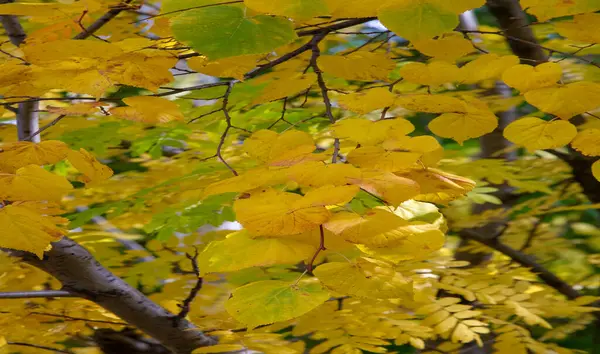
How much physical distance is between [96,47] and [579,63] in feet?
8.47

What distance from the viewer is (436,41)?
1.41 m

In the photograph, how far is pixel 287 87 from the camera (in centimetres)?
132

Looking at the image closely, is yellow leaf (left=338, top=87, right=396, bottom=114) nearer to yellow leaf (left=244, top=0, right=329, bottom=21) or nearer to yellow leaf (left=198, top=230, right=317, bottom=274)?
yellow leaf (left=244, top=0, right=329, bottom=21)

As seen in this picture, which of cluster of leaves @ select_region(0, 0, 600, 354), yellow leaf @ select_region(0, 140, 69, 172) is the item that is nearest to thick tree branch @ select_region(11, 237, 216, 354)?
cluster of leaves @ select_region(0, 0, 600, 354)

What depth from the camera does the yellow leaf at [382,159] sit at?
0.99m

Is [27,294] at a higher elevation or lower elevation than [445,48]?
lower

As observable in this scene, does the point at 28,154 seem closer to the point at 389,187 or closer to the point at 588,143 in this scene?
the point at 389,187

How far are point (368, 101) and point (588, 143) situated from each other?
0.41 meters

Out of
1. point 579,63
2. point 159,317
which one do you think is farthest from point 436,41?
point 579,63

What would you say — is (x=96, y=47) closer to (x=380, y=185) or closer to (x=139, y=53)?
(x=139, y=53)

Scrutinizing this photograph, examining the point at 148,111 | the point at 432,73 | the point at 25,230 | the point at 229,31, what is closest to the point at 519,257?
the point at 432,73

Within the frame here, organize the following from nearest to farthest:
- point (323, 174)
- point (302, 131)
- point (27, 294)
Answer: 1. point (323, 174)
2. point (302, 131)
3. point (27, 294)

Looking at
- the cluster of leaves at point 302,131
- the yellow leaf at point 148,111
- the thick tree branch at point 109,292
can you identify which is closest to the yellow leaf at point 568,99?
the cluster of leaves at point 302,131

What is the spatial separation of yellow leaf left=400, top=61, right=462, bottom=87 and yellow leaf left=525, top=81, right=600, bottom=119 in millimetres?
168
